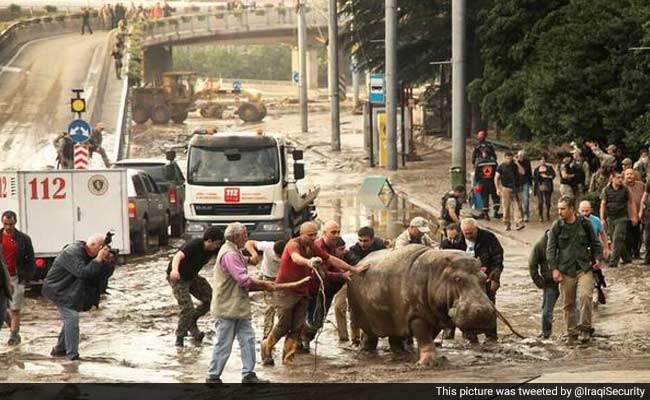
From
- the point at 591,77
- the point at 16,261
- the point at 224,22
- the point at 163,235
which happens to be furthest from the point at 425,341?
the point at 224,22

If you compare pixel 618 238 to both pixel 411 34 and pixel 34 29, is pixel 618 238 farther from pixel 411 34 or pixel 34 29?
pixel 34 29

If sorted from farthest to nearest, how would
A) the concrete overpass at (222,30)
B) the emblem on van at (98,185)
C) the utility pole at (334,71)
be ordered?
the concrete overpass at (222,30), the utility pole at (334,71), the emblem on van at (98,185)

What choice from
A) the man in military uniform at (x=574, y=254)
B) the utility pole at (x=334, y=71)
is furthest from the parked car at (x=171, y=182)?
the utility pole at (x=334, y=71)

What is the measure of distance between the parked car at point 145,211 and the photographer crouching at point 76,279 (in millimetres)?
11805

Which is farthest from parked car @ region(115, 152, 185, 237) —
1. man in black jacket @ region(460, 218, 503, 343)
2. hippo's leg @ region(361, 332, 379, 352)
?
hippo's leg @ region(361, 332, 379, 352)

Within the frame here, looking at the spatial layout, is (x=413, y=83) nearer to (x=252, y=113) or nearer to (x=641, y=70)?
(x=252, y=113)

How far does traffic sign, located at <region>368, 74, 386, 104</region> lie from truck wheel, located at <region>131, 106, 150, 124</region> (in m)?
27.4

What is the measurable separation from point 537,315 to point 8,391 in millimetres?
8663

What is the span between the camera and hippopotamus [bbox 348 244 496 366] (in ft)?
54.1

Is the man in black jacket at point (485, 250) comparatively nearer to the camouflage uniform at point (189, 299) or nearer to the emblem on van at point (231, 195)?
the camouflage uniform at point (189, 299)

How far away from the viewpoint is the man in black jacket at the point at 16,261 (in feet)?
65.5

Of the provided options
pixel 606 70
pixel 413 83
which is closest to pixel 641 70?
pixel 606 70

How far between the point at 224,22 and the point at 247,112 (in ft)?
105

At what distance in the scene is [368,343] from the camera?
1839cm
